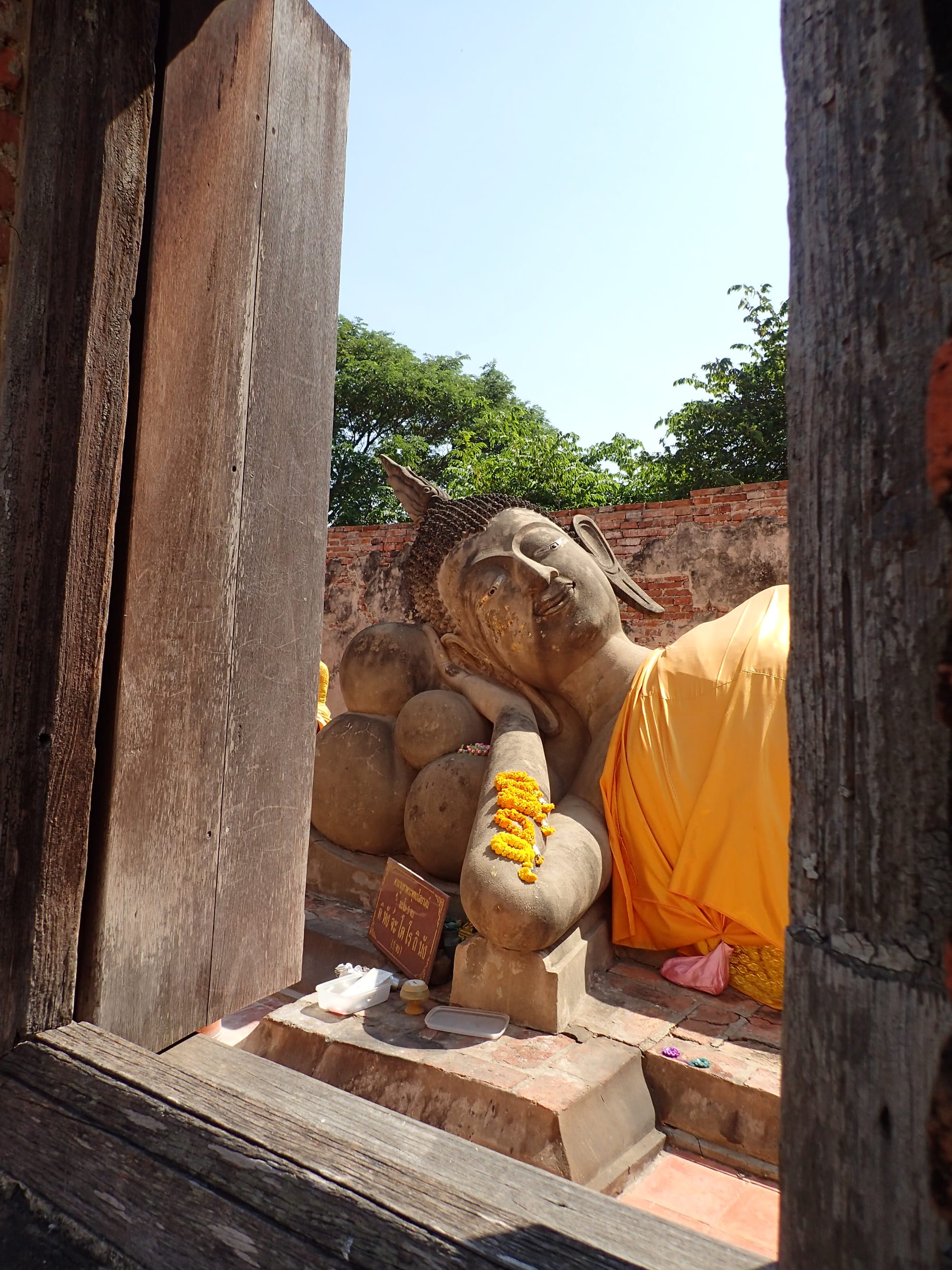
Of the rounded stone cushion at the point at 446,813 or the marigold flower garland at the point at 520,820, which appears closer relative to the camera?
the marigold flower garland at the point at 520,820

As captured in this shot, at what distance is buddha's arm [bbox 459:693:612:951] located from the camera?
8.95 ft

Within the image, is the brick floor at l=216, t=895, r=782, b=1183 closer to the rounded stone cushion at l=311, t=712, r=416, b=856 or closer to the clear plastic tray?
the clear plastic tray

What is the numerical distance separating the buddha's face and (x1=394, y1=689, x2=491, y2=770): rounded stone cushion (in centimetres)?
29

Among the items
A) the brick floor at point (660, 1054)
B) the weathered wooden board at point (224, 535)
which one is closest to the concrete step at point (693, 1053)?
the brick floor at point (660, 1054)

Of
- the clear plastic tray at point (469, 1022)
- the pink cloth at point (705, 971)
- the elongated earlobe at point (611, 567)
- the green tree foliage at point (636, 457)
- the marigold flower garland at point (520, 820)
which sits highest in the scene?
the green tree foliage at point (636, 457)

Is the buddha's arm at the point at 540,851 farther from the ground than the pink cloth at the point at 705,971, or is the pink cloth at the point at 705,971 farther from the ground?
the buddha's arm at the point at 540,851

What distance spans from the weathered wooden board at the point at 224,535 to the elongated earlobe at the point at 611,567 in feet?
9.29

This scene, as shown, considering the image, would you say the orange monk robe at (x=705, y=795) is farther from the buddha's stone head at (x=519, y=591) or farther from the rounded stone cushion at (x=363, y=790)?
the rounded stone cushion at (x=363, y=790)

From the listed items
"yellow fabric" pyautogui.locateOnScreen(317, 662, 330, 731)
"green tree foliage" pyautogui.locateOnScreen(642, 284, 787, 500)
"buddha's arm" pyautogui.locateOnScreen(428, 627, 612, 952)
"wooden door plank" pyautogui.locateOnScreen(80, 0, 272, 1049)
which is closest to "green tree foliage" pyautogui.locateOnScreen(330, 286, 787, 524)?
→ "green tree foliage" pyautogui.locateOnScreen(642, 284, 787, 500)

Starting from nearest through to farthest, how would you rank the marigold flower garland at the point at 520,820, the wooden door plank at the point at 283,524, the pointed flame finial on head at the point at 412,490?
the wooden door plank at the point at 283,524 → the marigold flower garland at the point at 520,820 → the pointed flame finial on head at the point at 412,490

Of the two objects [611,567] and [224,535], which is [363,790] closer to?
[611,567]

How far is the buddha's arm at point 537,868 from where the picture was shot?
2727 millimetres

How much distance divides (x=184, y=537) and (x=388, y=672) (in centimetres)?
297

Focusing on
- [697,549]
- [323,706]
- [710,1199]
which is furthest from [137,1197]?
[697,549]
